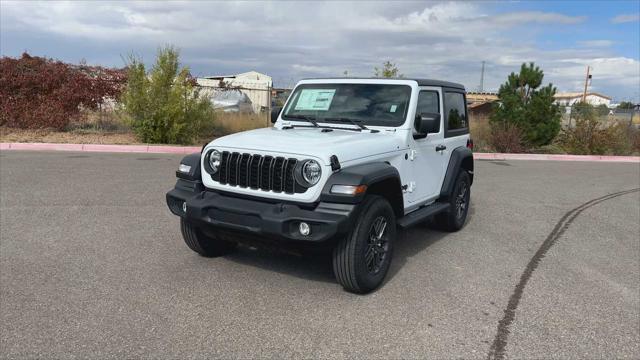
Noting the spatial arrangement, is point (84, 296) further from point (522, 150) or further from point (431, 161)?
point (522, 150)

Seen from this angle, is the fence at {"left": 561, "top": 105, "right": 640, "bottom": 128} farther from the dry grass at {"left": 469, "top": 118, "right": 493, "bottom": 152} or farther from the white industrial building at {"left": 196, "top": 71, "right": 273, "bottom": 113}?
the white industrial building at {"left": 196, "top": 71, "right": 273, "bottom": 113}

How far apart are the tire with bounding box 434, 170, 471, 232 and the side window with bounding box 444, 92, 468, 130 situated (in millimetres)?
611

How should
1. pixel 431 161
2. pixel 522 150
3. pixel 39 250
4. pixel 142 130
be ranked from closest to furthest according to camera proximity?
1. pixel 39 250
2. pixel 431 161
3. pixel 142 130
4. pixel 522 150

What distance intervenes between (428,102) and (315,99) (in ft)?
3.95

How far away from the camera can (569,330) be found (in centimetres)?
379

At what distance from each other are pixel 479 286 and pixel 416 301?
2.52ft

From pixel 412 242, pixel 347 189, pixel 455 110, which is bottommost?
pixel 412 242

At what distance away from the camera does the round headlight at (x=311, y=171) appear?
13.0 feet

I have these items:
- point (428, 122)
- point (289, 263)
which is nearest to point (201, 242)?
point (289, 263)

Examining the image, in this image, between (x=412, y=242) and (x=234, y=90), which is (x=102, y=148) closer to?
(x=234, y=90)

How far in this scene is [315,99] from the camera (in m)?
5.54

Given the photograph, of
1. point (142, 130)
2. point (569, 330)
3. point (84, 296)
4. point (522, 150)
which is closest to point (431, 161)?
point (569, 330)

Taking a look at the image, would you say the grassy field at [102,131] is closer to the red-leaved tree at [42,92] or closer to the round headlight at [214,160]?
the red-leaved tree at [42,92]

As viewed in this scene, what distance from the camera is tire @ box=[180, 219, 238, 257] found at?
15.8ft
